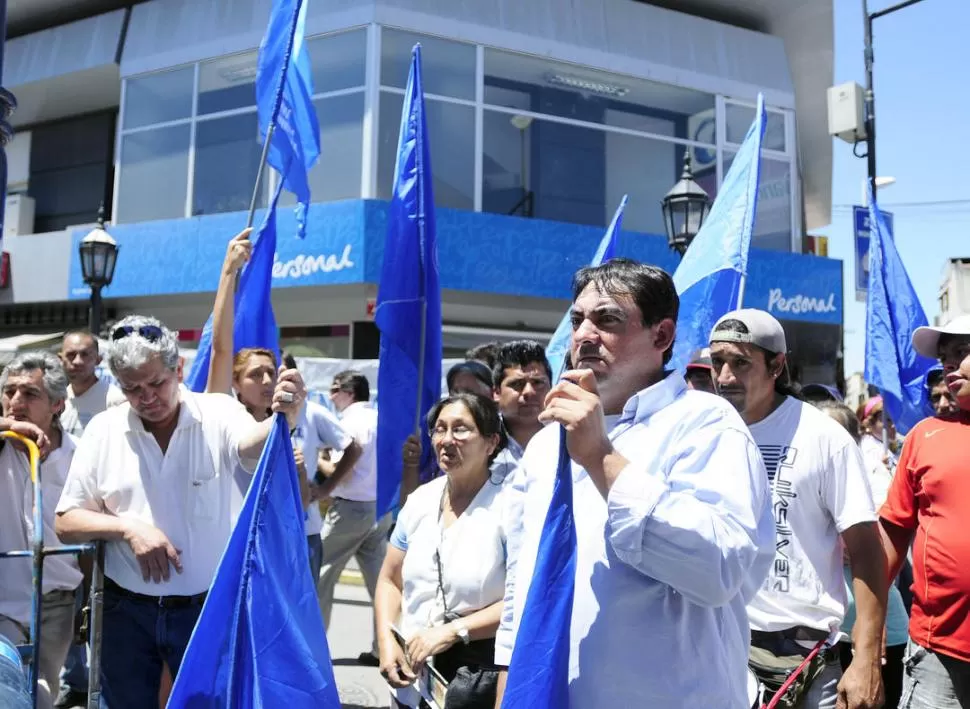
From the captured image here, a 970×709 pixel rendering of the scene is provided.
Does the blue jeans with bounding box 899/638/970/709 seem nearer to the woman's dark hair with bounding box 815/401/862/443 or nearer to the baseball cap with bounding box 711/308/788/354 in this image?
the baseball cap with bounding box 711/308/788/354

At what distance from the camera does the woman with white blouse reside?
345 cm

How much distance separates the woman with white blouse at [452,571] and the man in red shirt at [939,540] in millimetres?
1508

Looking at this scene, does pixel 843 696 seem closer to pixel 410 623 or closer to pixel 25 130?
pixel 410 623

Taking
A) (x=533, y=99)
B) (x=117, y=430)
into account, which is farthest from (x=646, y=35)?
(x=117, y=430)

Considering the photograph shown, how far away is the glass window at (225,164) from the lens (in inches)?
659

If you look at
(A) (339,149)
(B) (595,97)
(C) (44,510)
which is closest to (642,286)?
(C) (44,510)

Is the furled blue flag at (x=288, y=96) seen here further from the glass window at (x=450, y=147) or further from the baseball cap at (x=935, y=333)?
the glass window at (x=450, y=147)

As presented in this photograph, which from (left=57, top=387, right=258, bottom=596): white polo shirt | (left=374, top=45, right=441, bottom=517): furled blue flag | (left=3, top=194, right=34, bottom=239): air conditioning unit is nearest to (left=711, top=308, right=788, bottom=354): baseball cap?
(left=57, top=387, right=258, bottom=596): white polo shirt

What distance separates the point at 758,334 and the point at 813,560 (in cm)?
78

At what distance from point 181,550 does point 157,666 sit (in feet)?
1.50

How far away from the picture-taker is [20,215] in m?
21.3

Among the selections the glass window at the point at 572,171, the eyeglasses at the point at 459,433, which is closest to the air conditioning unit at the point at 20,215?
the glass window at the point at 572,171

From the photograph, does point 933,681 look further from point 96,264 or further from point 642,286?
point 96,264

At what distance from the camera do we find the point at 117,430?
12.1 ft
